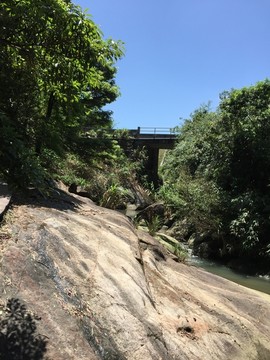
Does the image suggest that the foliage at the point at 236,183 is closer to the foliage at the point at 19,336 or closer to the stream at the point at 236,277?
the stream at the point at 236,277

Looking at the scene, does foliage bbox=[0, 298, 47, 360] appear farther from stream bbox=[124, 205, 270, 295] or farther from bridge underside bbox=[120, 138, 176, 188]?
bridge underside bbox=[120, 138, 176, 188]

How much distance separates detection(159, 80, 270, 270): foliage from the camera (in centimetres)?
1648

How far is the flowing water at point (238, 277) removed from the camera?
13.8m

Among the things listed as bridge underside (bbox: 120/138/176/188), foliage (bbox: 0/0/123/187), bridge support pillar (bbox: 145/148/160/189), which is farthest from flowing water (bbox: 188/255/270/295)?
bridge underside (bbox: 120/138/176/188)

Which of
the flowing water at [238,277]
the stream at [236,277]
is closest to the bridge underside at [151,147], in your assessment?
the stream at [236,277]

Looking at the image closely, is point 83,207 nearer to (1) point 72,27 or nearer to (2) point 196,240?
(1) point 72,27

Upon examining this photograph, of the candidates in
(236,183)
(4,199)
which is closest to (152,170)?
(236,183)

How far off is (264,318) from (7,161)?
18.0 ft

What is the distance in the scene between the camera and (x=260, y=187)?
18.2 m

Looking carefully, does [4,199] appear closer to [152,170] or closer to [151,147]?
[152,170]

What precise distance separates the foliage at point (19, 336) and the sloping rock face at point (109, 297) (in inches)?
4.1

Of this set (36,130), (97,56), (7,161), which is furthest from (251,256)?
(7,161)

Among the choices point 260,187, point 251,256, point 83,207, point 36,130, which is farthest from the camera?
point 260,187

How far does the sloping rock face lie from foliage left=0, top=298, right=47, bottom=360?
0.10 m
